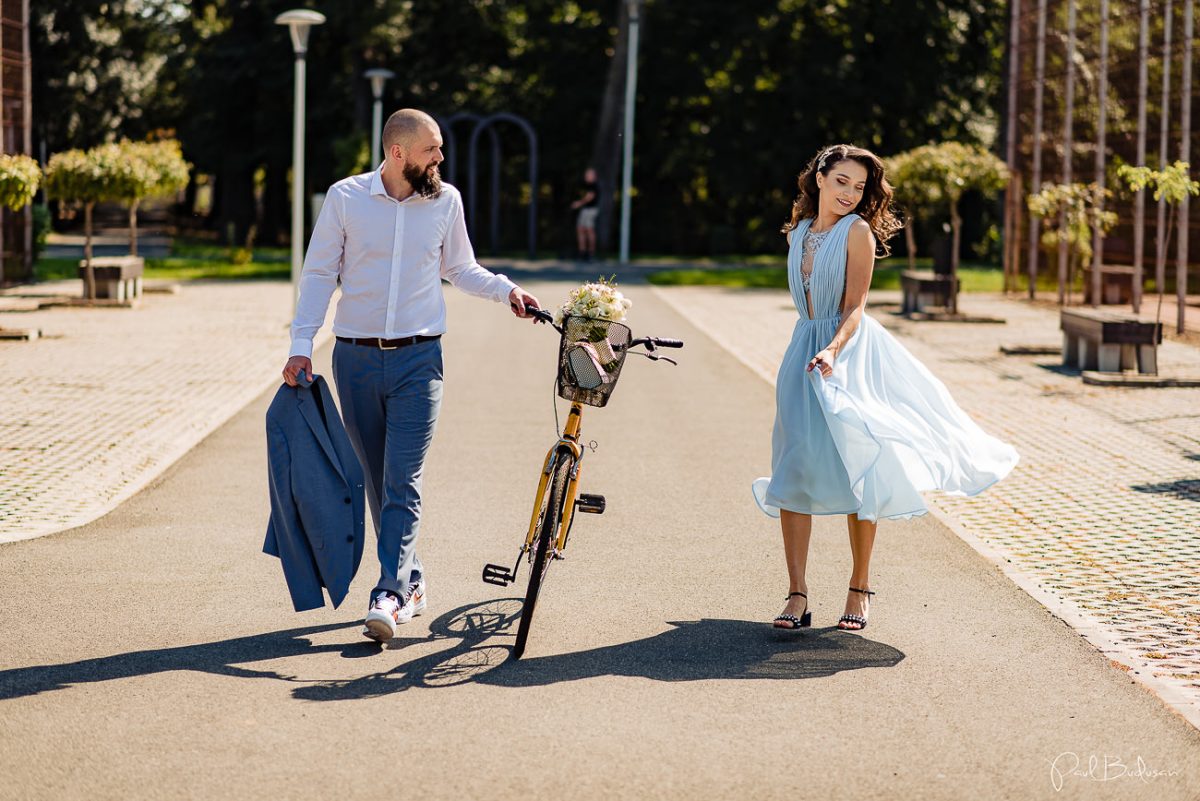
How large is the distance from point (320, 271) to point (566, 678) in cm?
168

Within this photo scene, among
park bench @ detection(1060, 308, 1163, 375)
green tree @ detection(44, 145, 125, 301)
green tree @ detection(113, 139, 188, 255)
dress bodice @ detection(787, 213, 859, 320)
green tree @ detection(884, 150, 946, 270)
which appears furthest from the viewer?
green tree @ detection(884, 150, 946, 270)

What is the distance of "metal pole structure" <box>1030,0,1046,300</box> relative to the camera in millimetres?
27422

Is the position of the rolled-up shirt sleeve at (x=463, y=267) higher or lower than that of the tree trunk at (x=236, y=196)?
lower

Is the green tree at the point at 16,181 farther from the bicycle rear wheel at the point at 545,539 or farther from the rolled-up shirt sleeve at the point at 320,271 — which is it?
the bicycle rear wheel at the point at 545,539

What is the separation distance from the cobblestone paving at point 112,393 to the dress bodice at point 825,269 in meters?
3.65

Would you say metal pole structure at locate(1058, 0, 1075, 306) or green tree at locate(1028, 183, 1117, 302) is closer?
green tree at locate(1028, 183, 1117, 302)

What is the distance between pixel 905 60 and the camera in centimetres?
4166

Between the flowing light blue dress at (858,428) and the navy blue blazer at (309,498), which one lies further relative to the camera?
the flowing light blue dress at (858,428)

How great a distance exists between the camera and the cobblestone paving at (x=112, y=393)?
871 cm

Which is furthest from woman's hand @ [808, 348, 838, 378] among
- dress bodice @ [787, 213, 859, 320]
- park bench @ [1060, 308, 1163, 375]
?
park bench @ [1060, 308, 1163, 375]

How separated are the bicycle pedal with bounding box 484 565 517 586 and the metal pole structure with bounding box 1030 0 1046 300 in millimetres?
22620

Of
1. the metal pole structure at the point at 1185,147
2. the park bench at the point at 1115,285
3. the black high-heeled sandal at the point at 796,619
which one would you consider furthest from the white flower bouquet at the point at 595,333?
the park bench at the point at 1115,285

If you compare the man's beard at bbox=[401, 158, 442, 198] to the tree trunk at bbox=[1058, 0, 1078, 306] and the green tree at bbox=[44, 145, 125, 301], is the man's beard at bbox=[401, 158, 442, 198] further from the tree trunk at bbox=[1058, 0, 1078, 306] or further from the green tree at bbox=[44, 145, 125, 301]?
the tree trunk at bbox=[1058, 0, 1078, 306]

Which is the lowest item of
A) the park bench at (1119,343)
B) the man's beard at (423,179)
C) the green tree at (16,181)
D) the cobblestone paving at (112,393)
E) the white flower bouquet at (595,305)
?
the cobblestone paving at (112,393)
